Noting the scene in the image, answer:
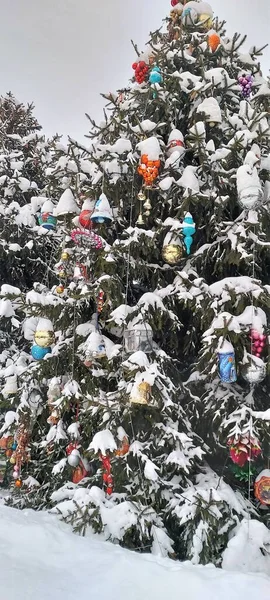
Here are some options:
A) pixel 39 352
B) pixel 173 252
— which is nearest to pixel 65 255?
pixel 39 352

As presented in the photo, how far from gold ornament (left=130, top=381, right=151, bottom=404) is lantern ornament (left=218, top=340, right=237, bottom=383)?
0.63 meters

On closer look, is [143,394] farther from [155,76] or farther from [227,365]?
[155,76]

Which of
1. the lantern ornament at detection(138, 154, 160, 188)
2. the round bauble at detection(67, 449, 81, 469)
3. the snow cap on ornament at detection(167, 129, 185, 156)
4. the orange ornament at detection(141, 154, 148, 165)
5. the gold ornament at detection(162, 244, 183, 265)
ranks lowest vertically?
the round bauble at detection(67, 449, 81, 469)

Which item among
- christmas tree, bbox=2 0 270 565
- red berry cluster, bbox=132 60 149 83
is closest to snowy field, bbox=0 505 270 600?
christmas tree, bbox=2 0 270 565

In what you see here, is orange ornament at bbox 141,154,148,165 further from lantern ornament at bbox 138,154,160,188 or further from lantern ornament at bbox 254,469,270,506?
lantern ornament at bbox 254,469,270,506

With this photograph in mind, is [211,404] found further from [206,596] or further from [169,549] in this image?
[206,596]

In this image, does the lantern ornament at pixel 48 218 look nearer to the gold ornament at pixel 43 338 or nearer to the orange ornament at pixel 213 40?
the gold ornament at pixel 43 338

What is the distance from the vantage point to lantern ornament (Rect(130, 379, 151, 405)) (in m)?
3.60

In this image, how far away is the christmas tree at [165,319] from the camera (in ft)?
12.1

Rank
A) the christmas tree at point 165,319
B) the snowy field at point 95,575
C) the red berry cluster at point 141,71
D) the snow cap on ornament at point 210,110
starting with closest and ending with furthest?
the snowy field at point 95,575
the christmas tree at point 165,319
the snow cap on ornament at point 210,110
the red berry cluster at point 141,71

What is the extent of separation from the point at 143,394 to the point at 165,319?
910mm

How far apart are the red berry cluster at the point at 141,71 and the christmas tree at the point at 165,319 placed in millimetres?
16

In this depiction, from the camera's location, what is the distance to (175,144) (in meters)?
4.46

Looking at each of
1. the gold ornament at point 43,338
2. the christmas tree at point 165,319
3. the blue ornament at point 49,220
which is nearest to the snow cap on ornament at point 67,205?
the christmas tree at point 165,319
